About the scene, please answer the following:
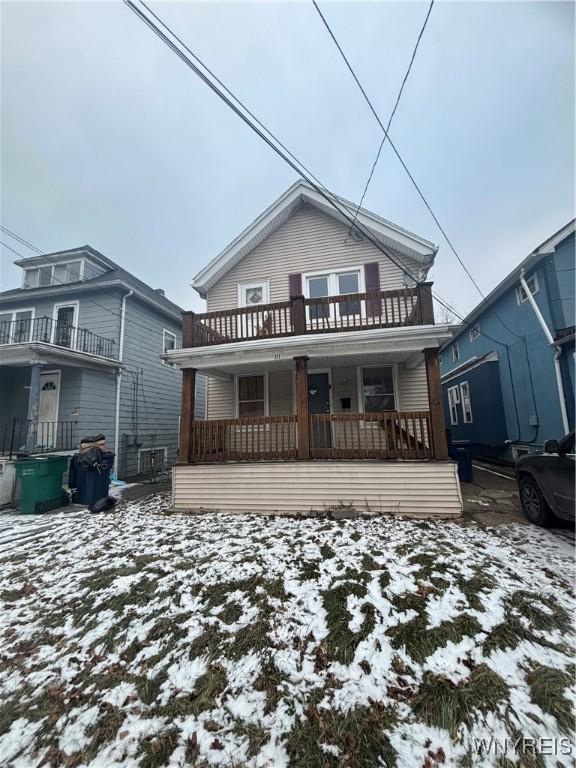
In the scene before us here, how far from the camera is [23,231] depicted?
11.5 metres

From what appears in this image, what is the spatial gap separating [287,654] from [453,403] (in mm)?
15311

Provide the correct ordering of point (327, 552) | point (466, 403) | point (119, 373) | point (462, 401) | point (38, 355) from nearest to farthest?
1. point (327, 552)
2. point (38, 355)
3. point (119, 373)
4. point (466, 403)
5. point (462, 401)

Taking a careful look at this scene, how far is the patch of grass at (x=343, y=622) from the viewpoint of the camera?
2.59m

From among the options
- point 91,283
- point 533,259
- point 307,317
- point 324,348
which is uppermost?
point 91,283

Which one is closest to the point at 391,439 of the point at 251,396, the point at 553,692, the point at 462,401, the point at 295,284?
the point at 251,396

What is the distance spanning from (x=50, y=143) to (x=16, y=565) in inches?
483

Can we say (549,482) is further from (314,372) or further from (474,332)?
(474,332)

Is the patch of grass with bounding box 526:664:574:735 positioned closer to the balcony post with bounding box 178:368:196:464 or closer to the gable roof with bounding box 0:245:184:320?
the balcony post with bounding box 178:368:196:464

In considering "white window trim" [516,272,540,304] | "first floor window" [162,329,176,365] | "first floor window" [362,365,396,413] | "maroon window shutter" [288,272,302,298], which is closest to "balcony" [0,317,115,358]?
"first floor window" [162,329,176,365]

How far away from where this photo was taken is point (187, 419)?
702 cm

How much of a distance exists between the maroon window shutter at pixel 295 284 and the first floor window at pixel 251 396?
2626 mm

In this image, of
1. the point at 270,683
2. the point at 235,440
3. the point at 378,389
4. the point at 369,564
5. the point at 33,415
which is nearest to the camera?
the point at 270,683

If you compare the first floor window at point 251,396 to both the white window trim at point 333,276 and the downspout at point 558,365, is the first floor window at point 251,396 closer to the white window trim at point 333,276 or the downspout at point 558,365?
the white window trim at point 333,276

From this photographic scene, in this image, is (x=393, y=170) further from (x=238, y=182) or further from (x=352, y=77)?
(x=238, y=182)
